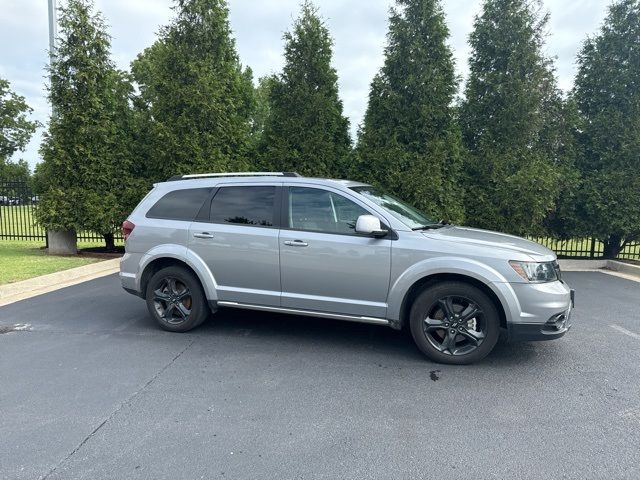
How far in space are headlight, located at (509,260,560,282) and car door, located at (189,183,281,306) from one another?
94.1 inches

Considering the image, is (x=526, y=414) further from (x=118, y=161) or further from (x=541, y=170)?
(x=118, y=161)

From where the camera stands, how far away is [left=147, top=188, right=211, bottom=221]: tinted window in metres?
5.20

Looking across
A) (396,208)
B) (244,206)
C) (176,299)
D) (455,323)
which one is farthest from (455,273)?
(176,299)

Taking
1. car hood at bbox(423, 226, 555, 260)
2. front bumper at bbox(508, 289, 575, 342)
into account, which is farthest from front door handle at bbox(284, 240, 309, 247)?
front bumper at bbox(508, 289, 575, 342)

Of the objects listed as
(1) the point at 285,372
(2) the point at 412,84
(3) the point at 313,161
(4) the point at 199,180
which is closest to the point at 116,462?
(1) the point at 285,372

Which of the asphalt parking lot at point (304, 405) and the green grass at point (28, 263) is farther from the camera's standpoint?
the green grass at point (28, 263)

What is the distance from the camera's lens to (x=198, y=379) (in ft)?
12.8

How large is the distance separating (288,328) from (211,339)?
0.96m

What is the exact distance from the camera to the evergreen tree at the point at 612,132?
9.61m

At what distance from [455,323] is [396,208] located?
1.45 m

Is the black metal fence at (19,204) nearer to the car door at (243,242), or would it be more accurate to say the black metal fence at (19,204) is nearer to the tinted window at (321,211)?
the car door at (243,242)

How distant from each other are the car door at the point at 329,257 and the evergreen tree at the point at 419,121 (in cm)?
520

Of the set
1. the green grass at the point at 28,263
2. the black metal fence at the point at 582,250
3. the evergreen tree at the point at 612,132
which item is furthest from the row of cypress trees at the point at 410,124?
the green grass at the point at 28,263

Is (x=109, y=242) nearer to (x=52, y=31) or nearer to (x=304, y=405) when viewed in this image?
(x=52, y=31)
